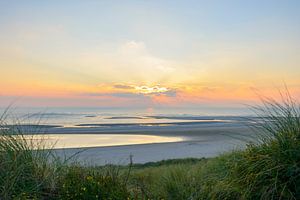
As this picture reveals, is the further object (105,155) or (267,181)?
(105,155)

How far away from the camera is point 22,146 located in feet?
21.8

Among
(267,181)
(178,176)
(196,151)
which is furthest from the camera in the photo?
(196,151)

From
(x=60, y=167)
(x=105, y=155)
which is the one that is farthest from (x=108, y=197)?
(x=105, y=155)

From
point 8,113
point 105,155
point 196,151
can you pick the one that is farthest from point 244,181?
point 196,151

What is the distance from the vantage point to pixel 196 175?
7.18 meters

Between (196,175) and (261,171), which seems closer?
(261,171)

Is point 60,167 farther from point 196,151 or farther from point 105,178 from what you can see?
point 196,151

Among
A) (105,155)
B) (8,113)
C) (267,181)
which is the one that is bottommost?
(105,155)

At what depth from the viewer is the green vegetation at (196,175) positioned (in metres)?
5.75

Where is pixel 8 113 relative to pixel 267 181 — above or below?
above

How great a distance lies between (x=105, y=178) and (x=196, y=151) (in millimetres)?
14743

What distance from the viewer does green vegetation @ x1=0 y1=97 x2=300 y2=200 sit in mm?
5746

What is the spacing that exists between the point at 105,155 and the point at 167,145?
6100mm

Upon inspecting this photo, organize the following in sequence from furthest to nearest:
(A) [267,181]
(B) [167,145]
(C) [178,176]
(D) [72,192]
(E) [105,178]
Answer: (B) [167,145], (C) [178,176], (E) [105,178], (D) [72,192], (A) [267,181]
